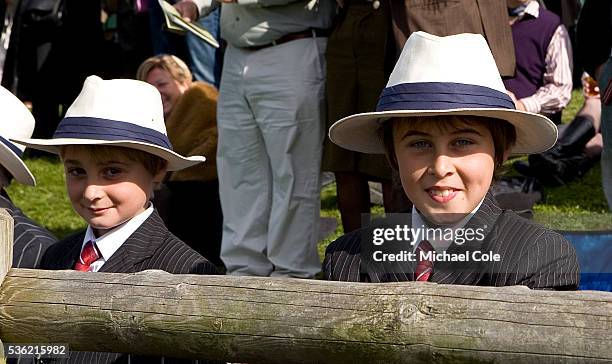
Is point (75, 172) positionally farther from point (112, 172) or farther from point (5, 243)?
point (5, 243)

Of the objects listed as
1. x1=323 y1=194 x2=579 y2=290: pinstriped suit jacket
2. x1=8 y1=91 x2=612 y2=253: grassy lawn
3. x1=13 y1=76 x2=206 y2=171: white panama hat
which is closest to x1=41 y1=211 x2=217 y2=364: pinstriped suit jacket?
x1=13 y1=76 x2=206 y2=171: white panama hat

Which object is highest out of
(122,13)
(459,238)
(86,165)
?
(459,238)

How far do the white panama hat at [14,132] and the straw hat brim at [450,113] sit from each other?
4.37 feet

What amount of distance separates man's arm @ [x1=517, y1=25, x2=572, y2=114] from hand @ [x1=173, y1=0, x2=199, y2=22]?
67.8 inches

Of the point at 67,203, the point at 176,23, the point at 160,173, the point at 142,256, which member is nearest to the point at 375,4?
the point at 176,23

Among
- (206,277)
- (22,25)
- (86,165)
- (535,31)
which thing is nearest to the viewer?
(206,277)

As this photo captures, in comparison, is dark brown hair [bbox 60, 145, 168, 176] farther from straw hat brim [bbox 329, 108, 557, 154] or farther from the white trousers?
the white trousers

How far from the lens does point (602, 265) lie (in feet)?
13.5

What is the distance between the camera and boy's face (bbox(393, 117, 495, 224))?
3.16m

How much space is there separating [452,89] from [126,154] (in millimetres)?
1210

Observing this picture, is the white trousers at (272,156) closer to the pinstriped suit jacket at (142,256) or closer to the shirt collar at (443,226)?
the pinstriped suit jacket at (142,256)

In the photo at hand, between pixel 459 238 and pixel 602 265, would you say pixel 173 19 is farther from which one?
pixel 459 238

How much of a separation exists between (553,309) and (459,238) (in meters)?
0.76

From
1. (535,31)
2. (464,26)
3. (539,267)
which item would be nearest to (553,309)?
(539,267)
